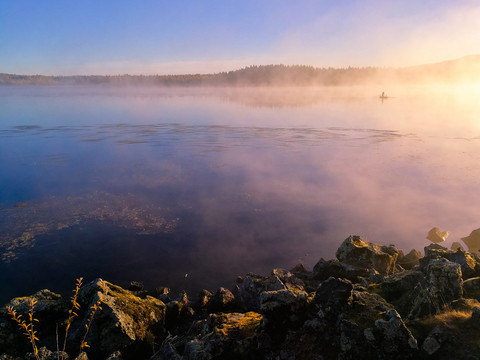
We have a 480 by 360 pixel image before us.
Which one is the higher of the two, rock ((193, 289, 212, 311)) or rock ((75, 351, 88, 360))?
rock ((75, 351, 88, 360))

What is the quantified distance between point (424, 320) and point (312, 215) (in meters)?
15.9

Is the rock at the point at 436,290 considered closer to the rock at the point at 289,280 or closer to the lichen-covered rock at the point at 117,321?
the rock at the point at 289,280

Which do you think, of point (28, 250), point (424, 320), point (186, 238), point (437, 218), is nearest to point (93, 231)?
point (28, 250)

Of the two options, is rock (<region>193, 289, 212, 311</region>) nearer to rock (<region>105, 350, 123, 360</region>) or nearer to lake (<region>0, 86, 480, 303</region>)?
lake (<region>0, 86, 480, 303</region>)

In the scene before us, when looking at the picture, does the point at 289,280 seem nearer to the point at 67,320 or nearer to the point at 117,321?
the point at 117,321

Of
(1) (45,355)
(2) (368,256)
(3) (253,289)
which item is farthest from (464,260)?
(1) (45,355)

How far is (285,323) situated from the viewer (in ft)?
30.8

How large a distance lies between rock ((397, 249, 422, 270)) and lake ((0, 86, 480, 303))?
7.52 feet

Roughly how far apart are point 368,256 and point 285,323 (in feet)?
31.0

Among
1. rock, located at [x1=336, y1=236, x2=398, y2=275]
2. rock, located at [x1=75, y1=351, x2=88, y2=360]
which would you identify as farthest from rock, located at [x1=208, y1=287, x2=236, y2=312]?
rock, located at [x1=336, y1=236, x2=398, y2=275]

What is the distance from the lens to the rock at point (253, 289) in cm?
1323

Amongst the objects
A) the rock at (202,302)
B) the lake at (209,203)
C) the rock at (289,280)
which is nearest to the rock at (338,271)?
the rock at (289,280)

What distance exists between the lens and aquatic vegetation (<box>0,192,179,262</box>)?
67.8 ft

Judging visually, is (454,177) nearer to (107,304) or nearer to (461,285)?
(461,285)
